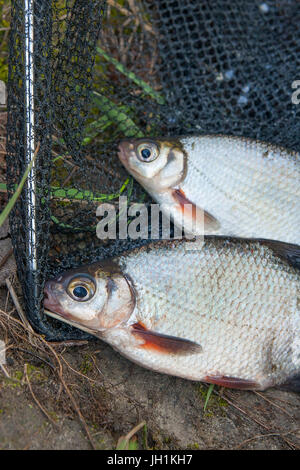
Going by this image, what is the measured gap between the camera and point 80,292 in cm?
237

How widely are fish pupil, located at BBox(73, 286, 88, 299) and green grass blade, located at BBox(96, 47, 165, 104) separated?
63.0 inches

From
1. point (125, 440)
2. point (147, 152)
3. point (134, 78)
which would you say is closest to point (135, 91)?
point (134, 78)

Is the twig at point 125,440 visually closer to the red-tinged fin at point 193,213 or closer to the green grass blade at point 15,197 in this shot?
the green grass blade at point 15,197

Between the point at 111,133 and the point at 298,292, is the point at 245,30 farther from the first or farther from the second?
the point at 298,292

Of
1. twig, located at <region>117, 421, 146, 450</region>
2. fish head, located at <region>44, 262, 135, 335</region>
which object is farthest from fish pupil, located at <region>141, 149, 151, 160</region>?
twig, located at <region>117, 421, 146, 450</region>

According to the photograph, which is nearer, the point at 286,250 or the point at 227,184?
the point at 286,250

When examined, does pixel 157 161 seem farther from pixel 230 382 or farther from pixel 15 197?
pixel 230 382

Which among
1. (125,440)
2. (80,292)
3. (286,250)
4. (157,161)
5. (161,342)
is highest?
(157,161)

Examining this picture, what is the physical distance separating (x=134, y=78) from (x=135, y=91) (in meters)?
0.14

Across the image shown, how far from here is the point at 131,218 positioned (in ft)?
9.96

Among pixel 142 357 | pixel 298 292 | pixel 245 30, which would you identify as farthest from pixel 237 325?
pixel 245 30

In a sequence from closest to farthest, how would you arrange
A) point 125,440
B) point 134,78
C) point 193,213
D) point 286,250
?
1. point 125,440
2. point 286,250
3. point 193,213
4. point 134,78

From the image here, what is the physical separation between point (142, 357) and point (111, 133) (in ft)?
5.55

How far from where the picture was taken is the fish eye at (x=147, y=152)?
2957 millimetres
